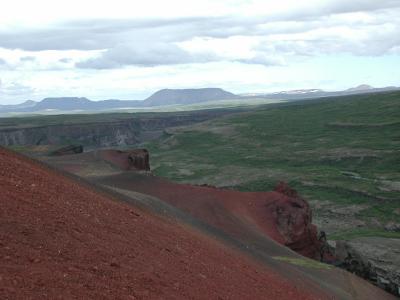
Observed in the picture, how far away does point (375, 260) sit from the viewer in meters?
55.0

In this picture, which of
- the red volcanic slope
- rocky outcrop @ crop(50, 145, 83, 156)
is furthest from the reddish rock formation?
the red volcanic slope

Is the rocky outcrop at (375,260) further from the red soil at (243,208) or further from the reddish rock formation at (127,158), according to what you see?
the reddish rock formation at (127,158)

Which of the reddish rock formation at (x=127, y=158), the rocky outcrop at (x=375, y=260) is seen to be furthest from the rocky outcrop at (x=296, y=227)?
the reddish rock formation at (x=127, y=158)

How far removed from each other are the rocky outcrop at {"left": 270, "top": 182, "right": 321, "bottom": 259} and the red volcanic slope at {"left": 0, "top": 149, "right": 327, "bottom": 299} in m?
21.1

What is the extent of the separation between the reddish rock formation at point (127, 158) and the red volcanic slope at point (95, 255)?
35.6 metres

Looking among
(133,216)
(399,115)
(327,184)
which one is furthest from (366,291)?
(399,115)

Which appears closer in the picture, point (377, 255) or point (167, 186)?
point (167, 186)

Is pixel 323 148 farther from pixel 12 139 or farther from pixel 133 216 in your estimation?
pixel 133 216

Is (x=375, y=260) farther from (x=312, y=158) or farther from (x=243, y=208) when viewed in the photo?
(x=312, y=158)

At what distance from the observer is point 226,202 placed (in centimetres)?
4525

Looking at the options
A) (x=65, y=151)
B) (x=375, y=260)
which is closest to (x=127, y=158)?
(x=65, y=151)

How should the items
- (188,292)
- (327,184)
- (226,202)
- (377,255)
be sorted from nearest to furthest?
(188,292) < (226,202) < (377,255) < (327,184)

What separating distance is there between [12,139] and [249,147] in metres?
72.2

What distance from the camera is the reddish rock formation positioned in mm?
60750
